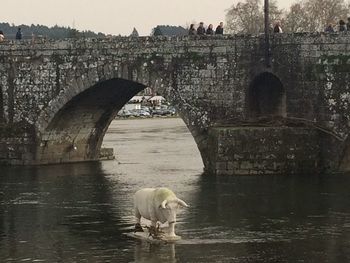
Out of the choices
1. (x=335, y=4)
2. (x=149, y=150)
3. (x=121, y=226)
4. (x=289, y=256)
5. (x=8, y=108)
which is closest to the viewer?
(x=289, y=256)

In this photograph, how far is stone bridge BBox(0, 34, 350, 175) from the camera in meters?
36.6

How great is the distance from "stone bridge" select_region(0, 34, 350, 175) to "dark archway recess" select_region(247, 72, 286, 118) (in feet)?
0.16

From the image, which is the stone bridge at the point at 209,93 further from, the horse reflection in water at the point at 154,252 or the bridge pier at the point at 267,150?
the horse reflection in water at the point at 154,252

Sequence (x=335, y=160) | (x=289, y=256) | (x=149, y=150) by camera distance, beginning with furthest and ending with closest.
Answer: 1. (x=149, y=150)
2. (x=335, y=160)
3. (x=289, y=256)

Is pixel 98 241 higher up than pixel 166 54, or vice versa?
pixel 166 54

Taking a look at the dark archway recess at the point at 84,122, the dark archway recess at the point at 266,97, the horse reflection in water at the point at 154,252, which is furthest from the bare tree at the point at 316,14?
→ the horse reflection in water at the point at 154,252

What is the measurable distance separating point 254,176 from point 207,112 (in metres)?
4.10

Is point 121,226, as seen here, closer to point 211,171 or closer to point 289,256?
point 289,256

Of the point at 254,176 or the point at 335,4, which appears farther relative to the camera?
the point at 335,4

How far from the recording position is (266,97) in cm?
4019

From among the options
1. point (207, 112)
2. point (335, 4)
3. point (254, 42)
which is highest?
point (335, 4)

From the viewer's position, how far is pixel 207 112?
129 feet

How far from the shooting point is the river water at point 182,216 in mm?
22984

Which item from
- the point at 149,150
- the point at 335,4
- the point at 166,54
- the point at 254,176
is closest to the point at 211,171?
the point at 254,176
